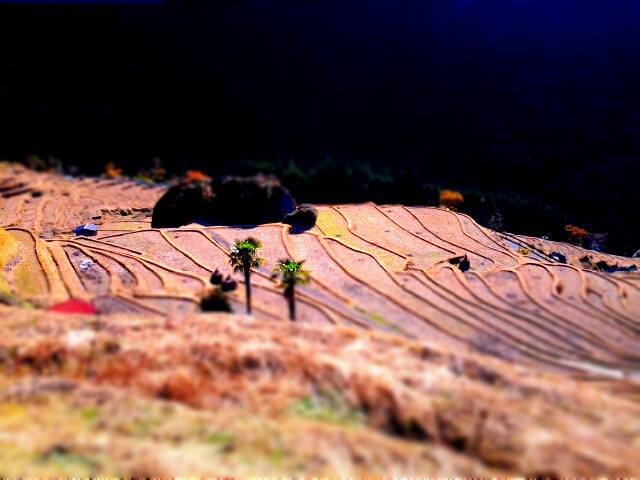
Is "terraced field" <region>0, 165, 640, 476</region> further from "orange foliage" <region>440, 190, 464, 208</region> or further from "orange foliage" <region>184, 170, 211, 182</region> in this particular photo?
"orange foliage" <region>184, 170, 211, 182</region>

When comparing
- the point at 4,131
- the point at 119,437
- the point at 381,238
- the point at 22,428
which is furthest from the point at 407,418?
the point at 4,131

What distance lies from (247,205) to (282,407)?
3123cm

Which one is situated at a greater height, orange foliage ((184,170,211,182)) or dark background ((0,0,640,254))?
dark background ((0,0,640,254))

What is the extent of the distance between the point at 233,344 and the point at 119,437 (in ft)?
22.4

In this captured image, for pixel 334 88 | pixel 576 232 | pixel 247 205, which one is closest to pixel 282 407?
pixel 247 205

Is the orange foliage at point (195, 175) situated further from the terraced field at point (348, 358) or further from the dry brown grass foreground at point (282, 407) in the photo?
the dry brown grass foreground at point (282, 407)

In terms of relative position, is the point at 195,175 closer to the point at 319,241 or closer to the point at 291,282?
the point at 319,241

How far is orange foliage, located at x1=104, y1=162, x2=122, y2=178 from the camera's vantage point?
7981 cm

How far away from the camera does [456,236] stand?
49375 millimetres

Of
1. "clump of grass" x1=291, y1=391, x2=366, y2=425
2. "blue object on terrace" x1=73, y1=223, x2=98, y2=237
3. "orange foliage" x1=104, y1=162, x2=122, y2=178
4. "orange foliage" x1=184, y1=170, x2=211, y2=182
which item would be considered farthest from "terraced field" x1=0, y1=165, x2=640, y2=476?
"orange foliage" x1=104, y1=162, x2=122, y2=178

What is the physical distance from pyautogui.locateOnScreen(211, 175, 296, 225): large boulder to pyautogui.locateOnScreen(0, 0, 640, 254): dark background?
804 inches

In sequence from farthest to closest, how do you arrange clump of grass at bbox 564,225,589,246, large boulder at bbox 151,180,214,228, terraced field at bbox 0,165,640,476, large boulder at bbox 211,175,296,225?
clump of grass at bbox 564,225,589,246 < large boulder at bbox 151,180,214,228 < large boulder at bbox 211,175,296,225 < terraced field at bbox 0,165,640,476

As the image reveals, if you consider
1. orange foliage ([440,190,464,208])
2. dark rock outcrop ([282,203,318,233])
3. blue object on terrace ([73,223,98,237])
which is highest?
orange foliage ([440,190,464,208])

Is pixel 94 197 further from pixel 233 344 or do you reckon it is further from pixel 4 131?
pixel 233 344
